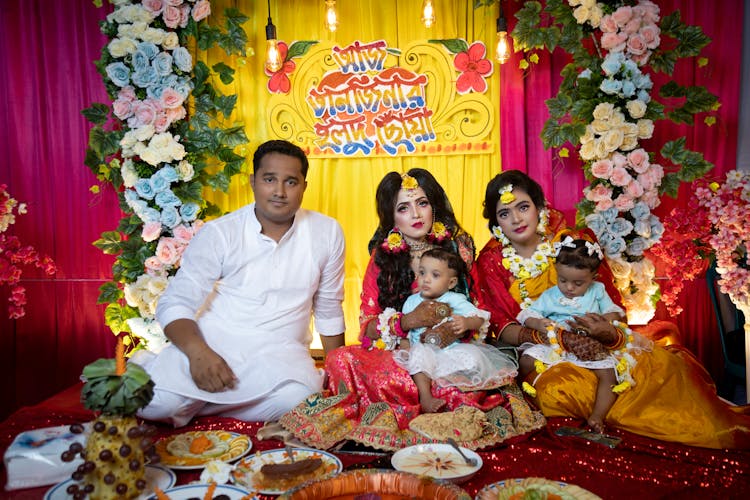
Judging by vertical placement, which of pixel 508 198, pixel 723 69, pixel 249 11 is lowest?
pixel 508 198

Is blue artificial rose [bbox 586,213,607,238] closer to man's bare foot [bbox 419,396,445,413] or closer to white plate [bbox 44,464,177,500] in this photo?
man's bare foot [bbox 419,396,445,413]

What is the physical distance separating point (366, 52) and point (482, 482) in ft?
12.6

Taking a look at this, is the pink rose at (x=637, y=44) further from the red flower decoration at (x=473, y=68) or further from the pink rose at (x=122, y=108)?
the pink rose at (x=122, y=108)

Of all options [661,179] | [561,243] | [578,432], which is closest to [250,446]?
[578,432]

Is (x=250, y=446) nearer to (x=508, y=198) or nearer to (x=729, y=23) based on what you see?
(x=508, y=198)

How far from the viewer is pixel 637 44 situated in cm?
431

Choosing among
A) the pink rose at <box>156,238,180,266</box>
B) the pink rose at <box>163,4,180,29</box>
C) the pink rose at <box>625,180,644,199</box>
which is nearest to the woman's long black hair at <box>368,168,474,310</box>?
the pink rose at <box>625,180,644,199</box>

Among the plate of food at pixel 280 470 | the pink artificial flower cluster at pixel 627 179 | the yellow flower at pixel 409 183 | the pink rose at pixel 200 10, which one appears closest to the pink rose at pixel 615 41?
the pink artificial flower cluster at pixel 627 179

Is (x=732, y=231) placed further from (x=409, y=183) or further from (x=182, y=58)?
(x=182, y=58)

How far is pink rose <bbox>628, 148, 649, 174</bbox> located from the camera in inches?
172

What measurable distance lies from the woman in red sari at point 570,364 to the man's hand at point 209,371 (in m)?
1.55

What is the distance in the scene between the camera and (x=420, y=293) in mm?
3727

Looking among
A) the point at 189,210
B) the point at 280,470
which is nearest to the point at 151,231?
the point at 189,210

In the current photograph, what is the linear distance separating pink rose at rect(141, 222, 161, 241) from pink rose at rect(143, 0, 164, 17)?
1.53 meters
